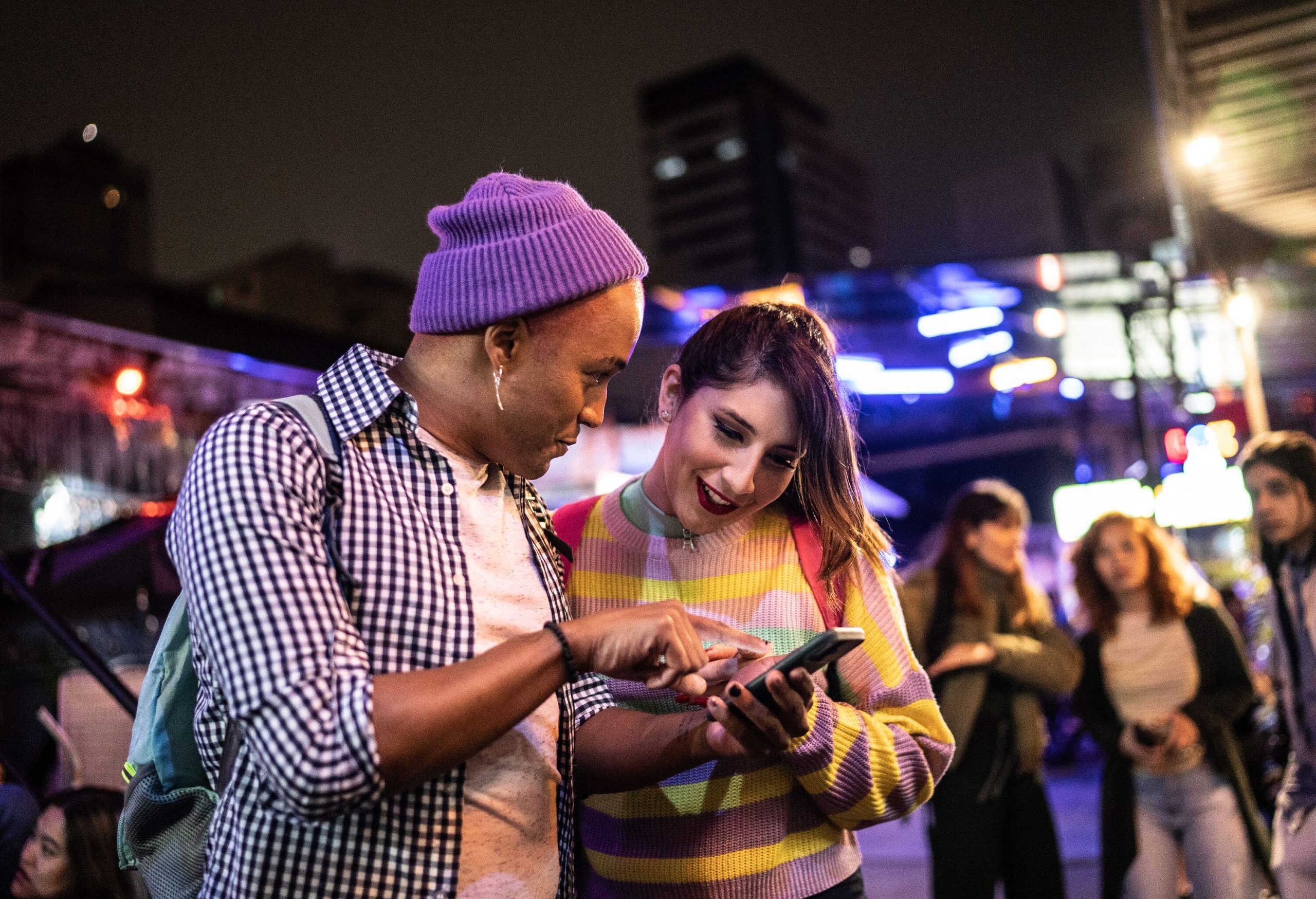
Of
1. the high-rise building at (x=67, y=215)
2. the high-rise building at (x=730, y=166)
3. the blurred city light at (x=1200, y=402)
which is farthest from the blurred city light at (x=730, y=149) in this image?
the blurred city light at (x=1200, y=402)

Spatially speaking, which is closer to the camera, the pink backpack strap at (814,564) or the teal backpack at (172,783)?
the teal backpack at (172,783)

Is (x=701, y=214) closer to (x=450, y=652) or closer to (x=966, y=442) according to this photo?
(x=966, y=442)

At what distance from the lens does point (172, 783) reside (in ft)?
5.07

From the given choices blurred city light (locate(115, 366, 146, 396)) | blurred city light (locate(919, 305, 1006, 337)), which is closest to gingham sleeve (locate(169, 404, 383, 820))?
blurred city light (locate(115, 366, 146, 396))

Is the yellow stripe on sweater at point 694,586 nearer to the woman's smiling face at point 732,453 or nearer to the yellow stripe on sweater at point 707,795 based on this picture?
the woman's smiling face at point 732,453

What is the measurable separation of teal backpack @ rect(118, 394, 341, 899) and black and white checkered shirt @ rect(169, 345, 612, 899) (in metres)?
0.06

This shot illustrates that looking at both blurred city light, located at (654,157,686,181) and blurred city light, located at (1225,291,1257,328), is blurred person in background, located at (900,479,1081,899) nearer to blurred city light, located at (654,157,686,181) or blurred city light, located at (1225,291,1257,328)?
blurred city light, located at (1225,291,1257,328)

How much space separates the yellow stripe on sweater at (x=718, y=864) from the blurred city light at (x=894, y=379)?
1243 centimetres

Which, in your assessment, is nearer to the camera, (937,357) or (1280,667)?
(1280,667)

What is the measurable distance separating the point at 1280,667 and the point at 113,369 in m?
10.6

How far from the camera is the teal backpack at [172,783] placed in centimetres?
154

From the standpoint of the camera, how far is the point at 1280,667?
13.7ft

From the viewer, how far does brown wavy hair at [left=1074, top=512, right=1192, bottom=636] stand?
16.2 feet

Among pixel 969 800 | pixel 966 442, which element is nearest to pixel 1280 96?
pixel 969 800
